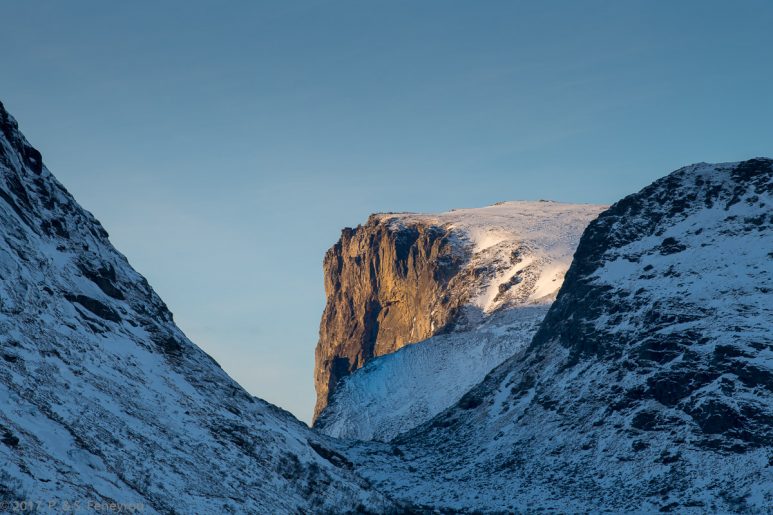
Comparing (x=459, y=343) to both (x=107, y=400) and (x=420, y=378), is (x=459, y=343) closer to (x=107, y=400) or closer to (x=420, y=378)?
(x=420, y=378)

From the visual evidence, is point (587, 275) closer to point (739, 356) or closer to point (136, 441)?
point (739, 356)

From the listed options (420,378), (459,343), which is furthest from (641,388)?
(459,343)

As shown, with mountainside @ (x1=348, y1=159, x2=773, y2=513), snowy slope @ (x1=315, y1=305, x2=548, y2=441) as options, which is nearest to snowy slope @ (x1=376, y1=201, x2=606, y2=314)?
snowy slope @ (x1=315, y1=305, x2=548, y2=441)

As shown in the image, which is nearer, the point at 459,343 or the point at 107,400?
the point at 107,400

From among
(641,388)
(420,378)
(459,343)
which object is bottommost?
(641,388)

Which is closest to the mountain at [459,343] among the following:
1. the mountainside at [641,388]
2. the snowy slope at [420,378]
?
the snowy slope at [420,378]

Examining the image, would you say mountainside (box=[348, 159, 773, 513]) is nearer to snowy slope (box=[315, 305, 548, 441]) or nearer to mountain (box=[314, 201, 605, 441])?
snowy slope (box=[315, 305, 548, 441])

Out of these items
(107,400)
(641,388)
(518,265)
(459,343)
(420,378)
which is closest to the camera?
(107,400)

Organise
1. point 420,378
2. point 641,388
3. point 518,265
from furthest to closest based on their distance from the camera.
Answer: point 518,265
point 420,378
point 641,388

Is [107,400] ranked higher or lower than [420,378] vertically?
lower
